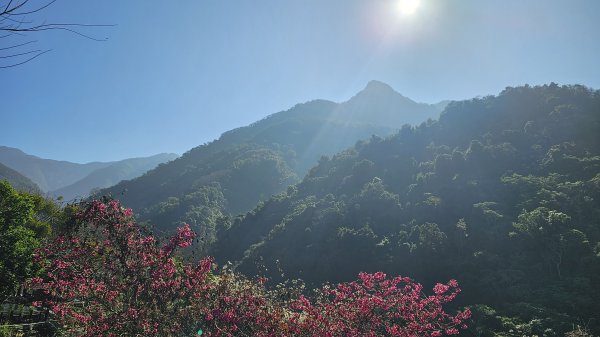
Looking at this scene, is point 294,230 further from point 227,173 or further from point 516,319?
point 227,173

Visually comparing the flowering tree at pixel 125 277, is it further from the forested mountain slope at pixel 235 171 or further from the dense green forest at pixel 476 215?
the forested mountain slope at pixel 235 171

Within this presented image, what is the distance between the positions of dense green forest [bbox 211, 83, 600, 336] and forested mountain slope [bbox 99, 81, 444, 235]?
23.2 m

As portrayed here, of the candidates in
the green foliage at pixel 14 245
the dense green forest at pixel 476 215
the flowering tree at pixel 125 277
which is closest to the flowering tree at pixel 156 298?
the flowering tree at pixel 125 277

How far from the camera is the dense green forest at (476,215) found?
38.2m

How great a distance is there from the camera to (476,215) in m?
50.9

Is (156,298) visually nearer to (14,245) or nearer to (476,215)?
(14,245)

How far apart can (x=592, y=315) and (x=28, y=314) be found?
38.7m

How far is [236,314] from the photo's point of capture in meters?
8.20

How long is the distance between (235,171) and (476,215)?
83.7m

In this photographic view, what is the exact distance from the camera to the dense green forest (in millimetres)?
38156

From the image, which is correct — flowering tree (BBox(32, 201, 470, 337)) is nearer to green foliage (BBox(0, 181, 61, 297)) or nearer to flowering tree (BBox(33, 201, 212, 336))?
flowering tree (BBox(33, 201, 212, 336))

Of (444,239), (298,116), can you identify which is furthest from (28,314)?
(298,116)

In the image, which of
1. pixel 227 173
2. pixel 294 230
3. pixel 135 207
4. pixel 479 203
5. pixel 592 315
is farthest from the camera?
pixel 227 173

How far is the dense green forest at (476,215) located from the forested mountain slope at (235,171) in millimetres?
23232
